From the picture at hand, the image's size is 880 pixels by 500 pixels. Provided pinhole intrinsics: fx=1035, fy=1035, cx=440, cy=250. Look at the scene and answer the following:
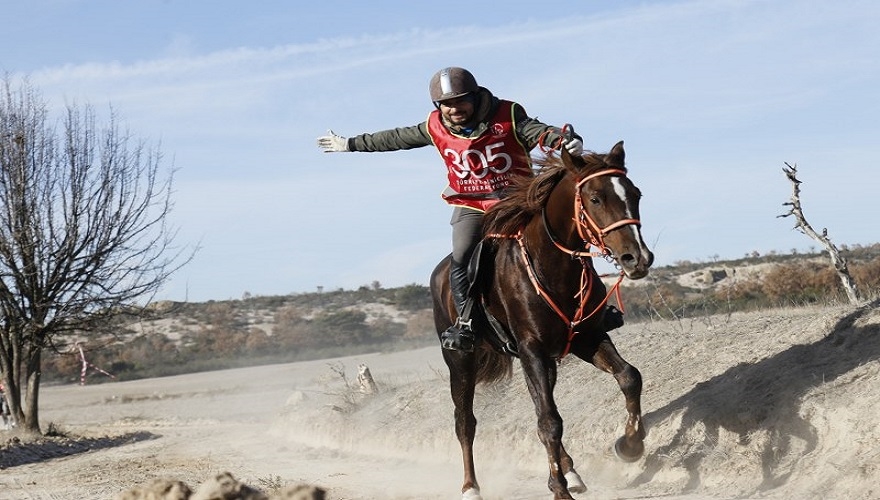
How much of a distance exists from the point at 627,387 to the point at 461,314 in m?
1.60

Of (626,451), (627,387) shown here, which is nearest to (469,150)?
(627,387)

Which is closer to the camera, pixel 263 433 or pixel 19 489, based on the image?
pixel 19 489

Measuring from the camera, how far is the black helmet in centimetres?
900

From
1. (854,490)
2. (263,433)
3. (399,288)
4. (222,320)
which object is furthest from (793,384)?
(399,288)

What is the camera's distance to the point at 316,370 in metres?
35.7

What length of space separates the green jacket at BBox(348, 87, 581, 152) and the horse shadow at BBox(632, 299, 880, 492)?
9.54ft

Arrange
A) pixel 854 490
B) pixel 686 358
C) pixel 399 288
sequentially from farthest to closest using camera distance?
pixel 399 288 → pixel 686 358 → pixel 854 490

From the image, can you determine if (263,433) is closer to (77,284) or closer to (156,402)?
(77,284)

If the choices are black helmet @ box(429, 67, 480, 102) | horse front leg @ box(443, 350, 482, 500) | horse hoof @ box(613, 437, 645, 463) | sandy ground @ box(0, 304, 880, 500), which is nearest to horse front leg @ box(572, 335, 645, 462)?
horse hoof @ box(613, 437, 645, 463)

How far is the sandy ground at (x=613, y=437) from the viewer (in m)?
8.48

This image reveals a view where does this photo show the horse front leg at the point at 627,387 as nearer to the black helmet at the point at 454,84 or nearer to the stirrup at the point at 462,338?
the stirrup at the point at 462,338

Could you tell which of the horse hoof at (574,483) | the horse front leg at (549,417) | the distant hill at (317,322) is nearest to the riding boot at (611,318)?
the horse front leg at (549,417)

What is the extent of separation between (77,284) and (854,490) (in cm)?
1686

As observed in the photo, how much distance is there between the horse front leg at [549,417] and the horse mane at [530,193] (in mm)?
1177
